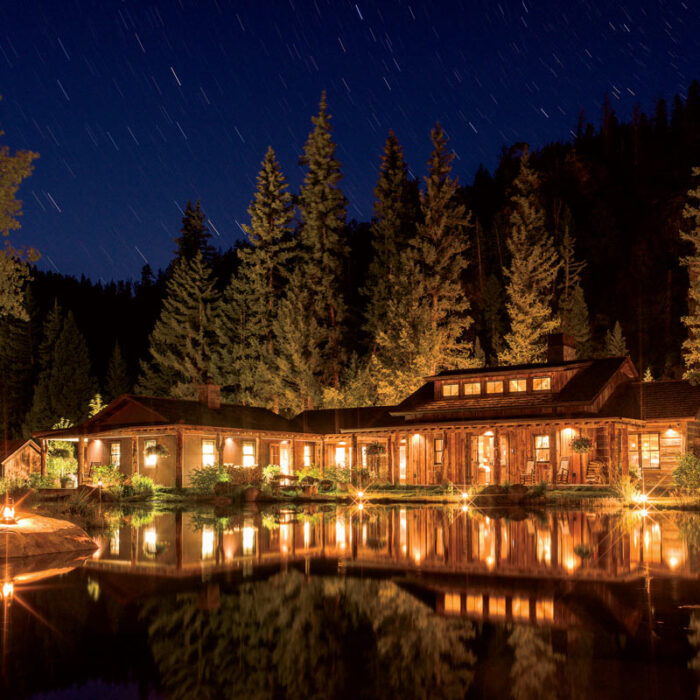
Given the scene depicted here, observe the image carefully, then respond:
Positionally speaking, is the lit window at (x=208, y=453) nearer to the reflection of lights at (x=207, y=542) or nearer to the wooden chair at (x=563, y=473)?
the wooden chair at (x=563, y=473)

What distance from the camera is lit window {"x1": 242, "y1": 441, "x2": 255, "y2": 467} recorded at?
39.9 m

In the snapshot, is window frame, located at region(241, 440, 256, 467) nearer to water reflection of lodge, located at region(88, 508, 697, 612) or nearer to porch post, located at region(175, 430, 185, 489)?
porch post, located at region(175, 430, 185, 489)

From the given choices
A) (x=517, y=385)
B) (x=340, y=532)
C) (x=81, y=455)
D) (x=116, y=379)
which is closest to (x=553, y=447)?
(x=517, y=385)

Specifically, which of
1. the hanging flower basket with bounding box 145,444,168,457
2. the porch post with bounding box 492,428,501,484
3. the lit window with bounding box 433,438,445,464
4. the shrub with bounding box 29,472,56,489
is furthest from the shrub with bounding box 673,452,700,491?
the shrub with bounding box 29,472,56,489

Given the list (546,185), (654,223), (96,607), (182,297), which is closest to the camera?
(96,607)

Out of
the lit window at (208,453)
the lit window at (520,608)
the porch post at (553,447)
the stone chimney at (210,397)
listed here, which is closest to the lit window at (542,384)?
the porch post at (553,447)

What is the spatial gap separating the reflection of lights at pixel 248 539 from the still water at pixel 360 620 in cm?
15

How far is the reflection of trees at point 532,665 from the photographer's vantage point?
602cm

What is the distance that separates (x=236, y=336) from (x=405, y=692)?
5582 cm

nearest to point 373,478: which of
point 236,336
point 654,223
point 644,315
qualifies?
point 236,336

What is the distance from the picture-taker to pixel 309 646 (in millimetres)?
7469

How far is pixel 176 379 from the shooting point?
66.4 meters

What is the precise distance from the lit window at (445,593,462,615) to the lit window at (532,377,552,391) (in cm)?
2609

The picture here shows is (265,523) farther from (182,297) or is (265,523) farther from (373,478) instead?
(182,297)
